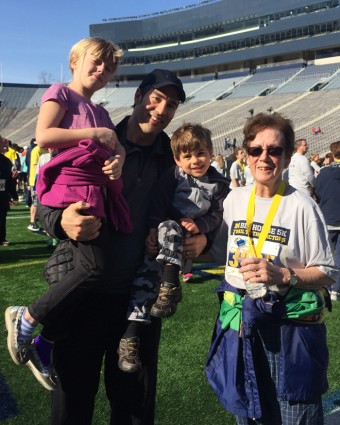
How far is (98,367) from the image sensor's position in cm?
215

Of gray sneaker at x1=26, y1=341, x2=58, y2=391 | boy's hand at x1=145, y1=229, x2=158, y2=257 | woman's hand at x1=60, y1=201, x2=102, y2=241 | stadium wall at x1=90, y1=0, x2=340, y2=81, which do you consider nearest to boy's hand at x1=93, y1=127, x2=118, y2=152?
woman's hand at x1=60, y1=201, x2=102, y2=241

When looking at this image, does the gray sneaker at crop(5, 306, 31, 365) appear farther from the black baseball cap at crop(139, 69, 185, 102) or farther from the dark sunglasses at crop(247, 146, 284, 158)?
the dark sunglasses at crop(247, 146, 284, 158)

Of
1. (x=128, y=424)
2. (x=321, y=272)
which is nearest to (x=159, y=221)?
(x=321, y=272)

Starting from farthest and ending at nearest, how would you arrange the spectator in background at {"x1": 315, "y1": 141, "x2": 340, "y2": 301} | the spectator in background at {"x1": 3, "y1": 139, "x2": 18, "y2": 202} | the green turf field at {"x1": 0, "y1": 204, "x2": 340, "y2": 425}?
1. the spectator in background at {"x1": 3, "y1": 139, "x2": 18, "y2": 202}
2. the spectator in background at {"x1": 315, "y1": 141, "x2": 340, "y2": 301}
3. the green turf field at {"x1": 0, "y1": 204, "x2": 340, "y2": 425}

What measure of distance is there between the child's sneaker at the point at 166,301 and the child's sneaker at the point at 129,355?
0.54 feet

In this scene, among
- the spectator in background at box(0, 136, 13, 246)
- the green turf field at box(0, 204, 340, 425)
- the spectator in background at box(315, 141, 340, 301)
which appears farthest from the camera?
the spectator in background at box(0, 136, 13, 246)

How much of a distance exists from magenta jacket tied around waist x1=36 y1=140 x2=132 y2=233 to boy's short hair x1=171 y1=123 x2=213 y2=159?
39 cm

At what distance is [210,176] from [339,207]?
4105 mm

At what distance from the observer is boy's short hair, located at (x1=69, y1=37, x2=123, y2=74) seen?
2.12m

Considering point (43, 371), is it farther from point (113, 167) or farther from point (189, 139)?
point (189, 139)

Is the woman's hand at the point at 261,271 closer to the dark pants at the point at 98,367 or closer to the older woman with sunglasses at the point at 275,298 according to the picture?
the older woman with sunglasses at the point at 275,298

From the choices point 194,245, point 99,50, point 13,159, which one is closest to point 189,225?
point 194,245

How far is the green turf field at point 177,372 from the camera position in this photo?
9.78ft

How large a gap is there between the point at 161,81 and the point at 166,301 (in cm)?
101
